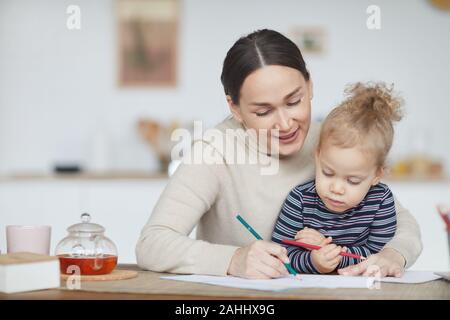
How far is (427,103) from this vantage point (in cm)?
438

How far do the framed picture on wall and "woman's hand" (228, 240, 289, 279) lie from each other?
304cm

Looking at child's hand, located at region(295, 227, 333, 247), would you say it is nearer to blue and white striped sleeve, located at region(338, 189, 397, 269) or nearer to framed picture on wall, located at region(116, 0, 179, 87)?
blue and white striped sleeve, located at region(338, 189, 397, 269)

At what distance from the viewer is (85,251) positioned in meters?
1.49

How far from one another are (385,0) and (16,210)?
2.42 metres

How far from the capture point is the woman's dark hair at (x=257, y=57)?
1.75m

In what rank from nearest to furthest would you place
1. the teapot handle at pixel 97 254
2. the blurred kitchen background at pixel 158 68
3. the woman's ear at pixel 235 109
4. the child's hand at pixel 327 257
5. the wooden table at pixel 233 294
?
the wooden table at pixel 233 294, the teapot handle at pixel 97 254, the child's hand at pixel 327 257, the woman's ear at pixel 235 109, the blurred kitchen background at pixel 158 68

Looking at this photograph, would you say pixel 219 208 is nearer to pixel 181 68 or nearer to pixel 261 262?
pixel 261 262

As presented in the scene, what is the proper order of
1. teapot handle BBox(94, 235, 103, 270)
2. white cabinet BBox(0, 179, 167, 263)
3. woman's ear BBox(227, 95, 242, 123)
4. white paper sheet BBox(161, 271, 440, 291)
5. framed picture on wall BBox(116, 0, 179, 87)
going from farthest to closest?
framed picture on wall BBox(116, 0, 179, 87) < white cabinet BBox(0, 179, 167, 263) < woman's ear BBox(227, 95, 242, 123) < teapot handle BBox(94, 235, 103, 270) < white paper sheet BBox(161, 271, 440, 291)

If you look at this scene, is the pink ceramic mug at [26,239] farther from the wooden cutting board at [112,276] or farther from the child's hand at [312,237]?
the child's hand at [312,237]

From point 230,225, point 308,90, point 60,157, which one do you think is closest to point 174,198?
point 230,225

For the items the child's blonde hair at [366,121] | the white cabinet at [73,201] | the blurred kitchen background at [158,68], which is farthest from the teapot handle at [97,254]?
the blurred kitchen background at [158,68]

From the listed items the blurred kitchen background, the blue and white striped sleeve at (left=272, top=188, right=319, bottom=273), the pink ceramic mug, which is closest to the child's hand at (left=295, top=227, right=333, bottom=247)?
the blue and white striped sleeve at (left=272, top=188, right=319, bottom=273)

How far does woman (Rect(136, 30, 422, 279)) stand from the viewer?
158 cm

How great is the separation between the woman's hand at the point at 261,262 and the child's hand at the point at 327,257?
0.31 ft
